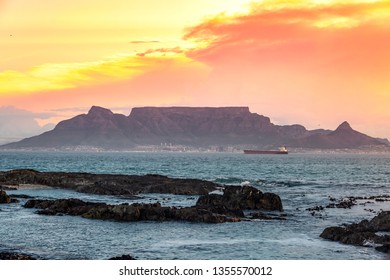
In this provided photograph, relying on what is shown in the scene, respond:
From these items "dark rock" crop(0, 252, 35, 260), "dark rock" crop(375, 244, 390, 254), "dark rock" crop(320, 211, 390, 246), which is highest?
"dark rock" crop(320, 211, 390, 246)

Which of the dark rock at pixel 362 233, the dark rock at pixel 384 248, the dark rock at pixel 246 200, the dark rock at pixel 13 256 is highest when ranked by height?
the dark rock at pixel 246 200

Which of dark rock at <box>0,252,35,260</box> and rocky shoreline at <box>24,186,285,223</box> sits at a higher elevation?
rocky shoreline at <box>24,186,285,223</box>

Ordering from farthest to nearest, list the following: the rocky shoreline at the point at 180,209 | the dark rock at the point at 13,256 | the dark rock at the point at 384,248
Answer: the rocky shoreline at the point at 180,209, the dark rock at the point at 384,248, the dark rock at the point at 13,256

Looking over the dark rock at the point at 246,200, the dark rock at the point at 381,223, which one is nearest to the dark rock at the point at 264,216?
the dark rock at the point at 246,200

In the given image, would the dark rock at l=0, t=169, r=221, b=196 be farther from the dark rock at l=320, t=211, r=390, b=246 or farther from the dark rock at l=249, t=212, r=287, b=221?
the dark rock at l=320, t=211, r=390, b=246

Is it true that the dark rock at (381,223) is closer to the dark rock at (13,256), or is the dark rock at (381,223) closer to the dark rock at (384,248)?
the dark rock at (384,248)

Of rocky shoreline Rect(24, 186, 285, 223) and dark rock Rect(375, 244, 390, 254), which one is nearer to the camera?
dark rock Rect(375, 244, 390, 254)

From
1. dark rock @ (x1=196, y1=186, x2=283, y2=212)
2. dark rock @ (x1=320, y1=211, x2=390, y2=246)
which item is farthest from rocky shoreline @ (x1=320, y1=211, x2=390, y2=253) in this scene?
dark rock @ (x1=196, y1=186, x2=283, y2=212)

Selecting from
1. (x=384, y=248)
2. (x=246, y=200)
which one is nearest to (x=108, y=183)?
(x=246, y=200)

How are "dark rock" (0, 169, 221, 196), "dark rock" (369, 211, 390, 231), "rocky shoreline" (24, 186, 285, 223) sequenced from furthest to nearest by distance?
"dark rock" (0, 169, 221, 196) → "rocky shoreline" (24, 186, 285, 223) → "dark rock" (369, 211, 390, 231)

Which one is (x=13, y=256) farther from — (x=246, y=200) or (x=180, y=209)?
(x=246, y=200)

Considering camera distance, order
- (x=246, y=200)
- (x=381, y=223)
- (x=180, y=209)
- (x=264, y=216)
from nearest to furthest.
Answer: (x=381, y=223) < (x=180, y=209) < (x=264, y=216) < (x=246, y=200)

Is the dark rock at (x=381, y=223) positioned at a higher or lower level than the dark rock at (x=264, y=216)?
higher
